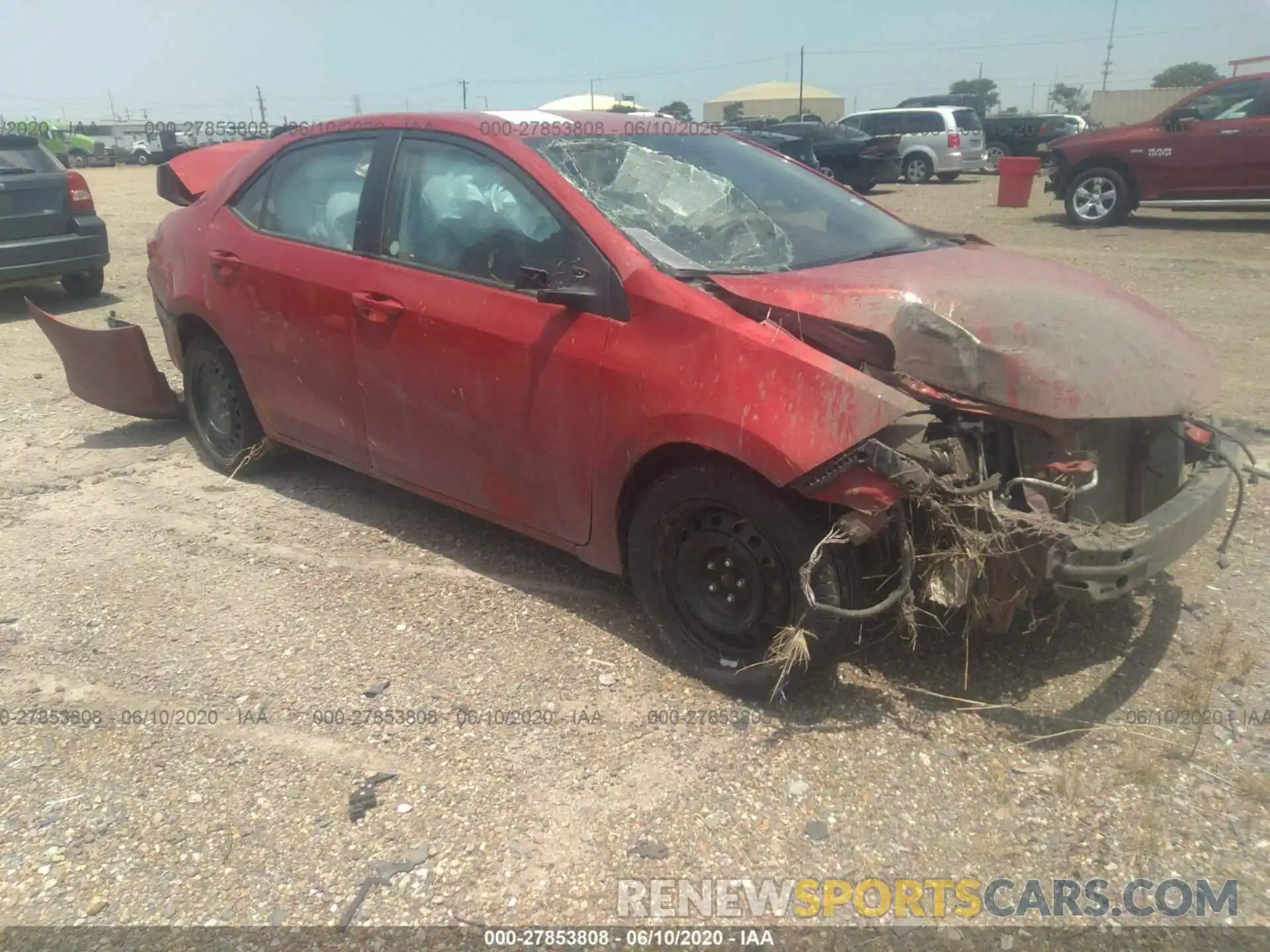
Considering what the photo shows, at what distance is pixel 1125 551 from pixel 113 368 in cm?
512

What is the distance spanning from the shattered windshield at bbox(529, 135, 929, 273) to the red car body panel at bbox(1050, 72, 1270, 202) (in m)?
10.8

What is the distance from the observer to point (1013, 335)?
294 centimetres

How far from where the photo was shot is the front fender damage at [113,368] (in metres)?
5.44

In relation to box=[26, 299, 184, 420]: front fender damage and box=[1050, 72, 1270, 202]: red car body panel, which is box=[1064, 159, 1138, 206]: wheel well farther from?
box=[26, 299, 184, 420]: front fender damage

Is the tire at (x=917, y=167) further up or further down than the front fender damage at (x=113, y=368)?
further up

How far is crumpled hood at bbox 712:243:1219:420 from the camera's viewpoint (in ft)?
9.39

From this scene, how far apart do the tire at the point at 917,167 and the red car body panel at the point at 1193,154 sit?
9790 millimetres

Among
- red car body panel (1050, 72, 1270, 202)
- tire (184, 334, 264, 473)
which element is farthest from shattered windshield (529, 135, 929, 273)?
red car body panel (1050, 72, 1270, 202)

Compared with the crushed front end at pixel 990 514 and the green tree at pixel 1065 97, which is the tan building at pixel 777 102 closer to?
the green tree at pixel 1065 97

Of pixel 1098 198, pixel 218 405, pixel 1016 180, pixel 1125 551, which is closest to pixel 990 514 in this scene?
pixel 1125 551

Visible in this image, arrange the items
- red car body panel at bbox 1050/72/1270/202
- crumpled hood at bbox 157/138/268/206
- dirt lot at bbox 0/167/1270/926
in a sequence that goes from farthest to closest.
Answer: red car body panel at bbox 1050/72/1270/202 < crumpled hood at bbox 157/138/268/206 < dirt lot at bbox 0/167/1270/926

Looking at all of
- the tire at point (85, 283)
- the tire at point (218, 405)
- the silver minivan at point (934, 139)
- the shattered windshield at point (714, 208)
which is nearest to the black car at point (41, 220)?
the tire at point (85, 283)

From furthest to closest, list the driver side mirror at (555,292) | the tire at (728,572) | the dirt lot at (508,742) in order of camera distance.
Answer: the driver side mirror at (555,292) < the tire at (728,572) < the dirt lot at (508,742)

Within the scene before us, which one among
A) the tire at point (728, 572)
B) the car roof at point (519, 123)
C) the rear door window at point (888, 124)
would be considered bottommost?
the tire at point (728, 572)
